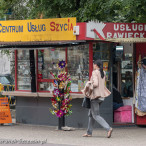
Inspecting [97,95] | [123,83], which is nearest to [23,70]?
[123,83]

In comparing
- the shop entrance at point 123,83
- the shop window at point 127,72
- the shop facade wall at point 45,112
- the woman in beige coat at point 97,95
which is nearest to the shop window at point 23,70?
the shop facade wall at point 45,112

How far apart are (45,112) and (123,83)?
242 centimetres

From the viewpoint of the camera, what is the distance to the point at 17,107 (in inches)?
568

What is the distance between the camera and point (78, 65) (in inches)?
524

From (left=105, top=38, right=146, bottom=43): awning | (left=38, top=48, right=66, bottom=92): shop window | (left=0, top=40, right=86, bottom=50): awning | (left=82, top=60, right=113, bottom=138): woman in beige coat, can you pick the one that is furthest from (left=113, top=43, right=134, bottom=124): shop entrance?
(left=82, top=60, right=113, bottom=138): woman in beige coat

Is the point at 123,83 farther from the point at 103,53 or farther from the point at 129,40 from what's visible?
the point at 129,40

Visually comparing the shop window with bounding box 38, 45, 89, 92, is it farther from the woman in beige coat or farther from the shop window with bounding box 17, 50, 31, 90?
the woman in beige coat

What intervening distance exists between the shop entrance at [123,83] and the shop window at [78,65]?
39.5 inches

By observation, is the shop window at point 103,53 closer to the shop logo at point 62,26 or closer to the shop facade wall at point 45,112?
the shop facade wall at point 45,112

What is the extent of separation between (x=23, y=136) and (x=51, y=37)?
8.77 feet

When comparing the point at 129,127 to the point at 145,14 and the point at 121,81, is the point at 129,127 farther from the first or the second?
the point at 145,14

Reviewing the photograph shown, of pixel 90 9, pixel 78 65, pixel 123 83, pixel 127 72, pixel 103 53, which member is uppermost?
pixel 90 9

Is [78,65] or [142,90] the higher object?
[78,65]

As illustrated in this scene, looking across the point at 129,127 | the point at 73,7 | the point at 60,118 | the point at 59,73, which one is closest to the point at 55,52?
the point at 59,73
